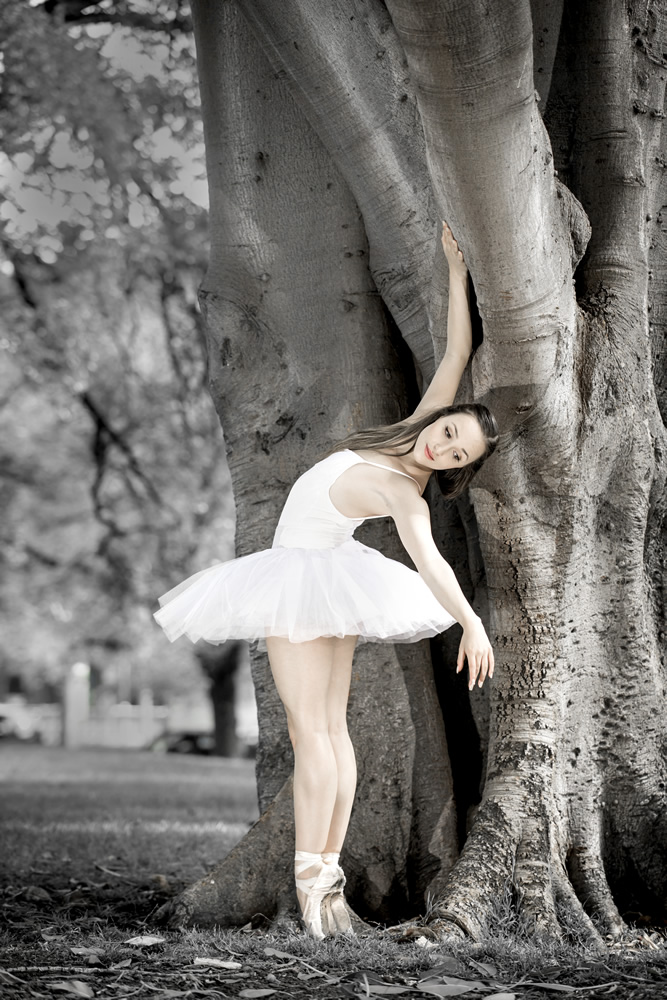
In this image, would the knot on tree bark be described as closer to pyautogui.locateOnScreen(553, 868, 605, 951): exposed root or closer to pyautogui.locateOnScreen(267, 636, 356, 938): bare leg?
pyautogui.locateOnScreen(267, 636, 356, 938): bare leg

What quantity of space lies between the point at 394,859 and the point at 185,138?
8.86 meters

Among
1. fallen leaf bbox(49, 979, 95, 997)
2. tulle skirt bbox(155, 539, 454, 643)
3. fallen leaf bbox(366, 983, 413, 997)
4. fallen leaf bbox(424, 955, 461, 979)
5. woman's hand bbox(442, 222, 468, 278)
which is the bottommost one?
fallen leaf bbox(424, 955, 461, 979)

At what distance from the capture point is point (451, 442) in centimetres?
398

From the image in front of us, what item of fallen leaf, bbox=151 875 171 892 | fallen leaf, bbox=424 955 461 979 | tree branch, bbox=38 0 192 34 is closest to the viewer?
fallen leaf, bbox=424 955 461 979

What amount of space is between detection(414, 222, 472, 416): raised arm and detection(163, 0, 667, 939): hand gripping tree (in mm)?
85

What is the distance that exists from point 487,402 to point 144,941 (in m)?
2.62

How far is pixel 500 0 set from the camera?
284 cm

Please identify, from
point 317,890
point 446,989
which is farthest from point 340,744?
point 446,989

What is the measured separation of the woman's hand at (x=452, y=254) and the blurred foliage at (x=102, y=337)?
6816mm

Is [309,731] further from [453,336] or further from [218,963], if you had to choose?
[453,336]

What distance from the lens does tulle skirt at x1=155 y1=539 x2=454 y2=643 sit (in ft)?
12.9

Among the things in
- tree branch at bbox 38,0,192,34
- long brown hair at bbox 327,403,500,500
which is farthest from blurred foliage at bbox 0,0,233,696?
long brown hair at bbox 327,403,500,500

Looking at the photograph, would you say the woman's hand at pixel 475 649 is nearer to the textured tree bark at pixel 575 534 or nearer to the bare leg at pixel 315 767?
the bare leg at pixel 315 767

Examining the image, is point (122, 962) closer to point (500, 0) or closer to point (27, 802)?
point (500, 0)
